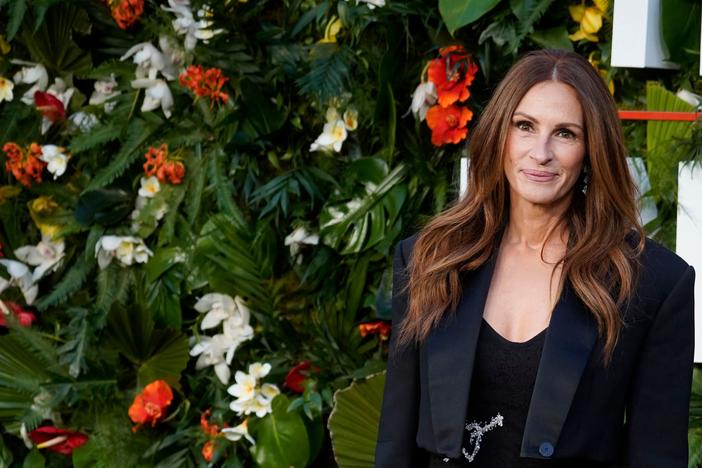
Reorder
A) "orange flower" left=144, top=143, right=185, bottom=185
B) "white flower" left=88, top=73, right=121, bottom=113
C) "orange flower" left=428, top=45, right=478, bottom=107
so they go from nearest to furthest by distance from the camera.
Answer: "orange flower" left=428, top=45, right=478, bottom=107 → "orange flower" left=144, top=143, right=185, bottom=185 → "white flower" left=88, top=73, right=121, bottom=113

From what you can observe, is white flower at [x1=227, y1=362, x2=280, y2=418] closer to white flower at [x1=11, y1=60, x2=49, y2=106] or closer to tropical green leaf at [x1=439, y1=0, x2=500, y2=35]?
tropical green leaf at [x1=439, y1=0, x2=500, y2=35]

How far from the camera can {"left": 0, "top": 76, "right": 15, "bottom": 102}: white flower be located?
4.20 metres

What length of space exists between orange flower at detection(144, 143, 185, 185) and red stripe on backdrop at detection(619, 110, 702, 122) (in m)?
1.49

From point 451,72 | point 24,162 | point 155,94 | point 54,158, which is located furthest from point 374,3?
point 24,162

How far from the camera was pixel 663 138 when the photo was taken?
3.00 m

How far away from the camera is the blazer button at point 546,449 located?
200 centimetres

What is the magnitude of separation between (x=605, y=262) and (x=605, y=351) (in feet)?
0.52

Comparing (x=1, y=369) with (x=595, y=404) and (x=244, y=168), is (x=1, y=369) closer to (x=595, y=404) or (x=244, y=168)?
(x=244, y=168)

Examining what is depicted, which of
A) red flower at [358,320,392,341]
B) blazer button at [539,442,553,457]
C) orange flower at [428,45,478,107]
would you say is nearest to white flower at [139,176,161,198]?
red flower at [358,320,392,341]

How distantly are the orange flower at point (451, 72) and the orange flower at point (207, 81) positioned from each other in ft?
2.54

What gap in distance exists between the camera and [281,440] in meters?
3.48

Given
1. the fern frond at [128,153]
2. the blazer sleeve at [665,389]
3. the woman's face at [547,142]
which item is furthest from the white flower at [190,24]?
the blazer sleeve at [665,389]

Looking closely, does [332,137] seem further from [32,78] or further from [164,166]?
[32,78]

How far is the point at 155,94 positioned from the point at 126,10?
0.31 m
